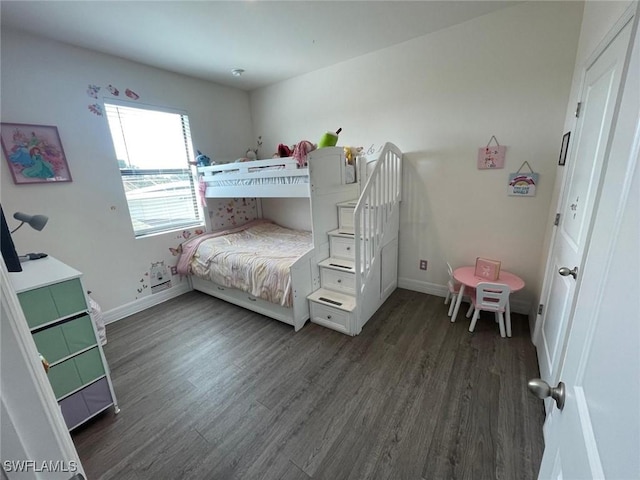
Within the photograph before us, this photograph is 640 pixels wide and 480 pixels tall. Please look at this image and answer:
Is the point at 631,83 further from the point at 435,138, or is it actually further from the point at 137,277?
the point at 137,277

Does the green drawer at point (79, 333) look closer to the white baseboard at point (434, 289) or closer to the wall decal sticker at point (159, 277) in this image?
the wall decal sticker at point (159, 277)

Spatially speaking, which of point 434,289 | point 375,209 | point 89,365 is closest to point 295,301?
point 375,209

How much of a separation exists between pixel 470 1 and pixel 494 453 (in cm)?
297

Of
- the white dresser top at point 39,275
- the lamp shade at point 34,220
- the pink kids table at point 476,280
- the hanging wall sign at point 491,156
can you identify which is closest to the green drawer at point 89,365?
the white dresser top at point 39,275

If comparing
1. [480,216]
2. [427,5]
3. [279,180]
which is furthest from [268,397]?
[427,5]

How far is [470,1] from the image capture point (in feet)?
6.48

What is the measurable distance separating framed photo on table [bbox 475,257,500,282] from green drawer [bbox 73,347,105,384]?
9.43 feet

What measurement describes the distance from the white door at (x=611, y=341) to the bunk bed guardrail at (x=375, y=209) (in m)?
1.54

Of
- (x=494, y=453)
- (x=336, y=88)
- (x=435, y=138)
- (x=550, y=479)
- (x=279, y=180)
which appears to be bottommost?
(x=494, y=453)

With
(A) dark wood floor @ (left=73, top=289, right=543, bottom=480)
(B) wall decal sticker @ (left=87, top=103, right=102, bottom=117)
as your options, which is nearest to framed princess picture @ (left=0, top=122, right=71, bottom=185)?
(B) wall decal sticker @ (left=87, top=103, right=102, bottom=117)

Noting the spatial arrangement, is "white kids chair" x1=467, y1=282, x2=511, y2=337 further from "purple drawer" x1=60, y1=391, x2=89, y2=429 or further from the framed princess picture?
the framed princess picture

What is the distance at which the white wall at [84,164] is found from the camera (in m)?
2.08

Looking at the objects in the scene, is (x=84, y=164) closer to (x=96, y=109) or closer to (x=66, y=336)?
(x=96, y=109)

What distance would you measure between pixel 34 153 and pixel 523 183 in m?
4.10
